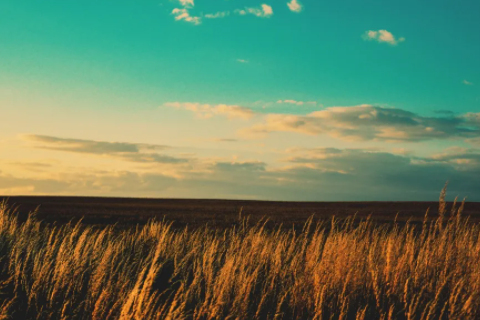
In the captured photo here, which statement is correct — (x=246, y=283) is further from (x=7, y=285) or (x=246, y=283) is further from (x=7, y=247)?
(x=7, y=247)

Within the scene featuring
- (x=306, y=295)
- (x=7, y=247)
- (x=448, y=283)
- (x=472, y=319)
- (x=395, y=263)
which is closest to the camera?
(x=472, y=319)

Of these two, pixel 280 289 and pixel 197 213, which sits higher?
pixel 280 289

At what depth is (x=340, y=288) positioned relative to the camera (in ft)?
21.9

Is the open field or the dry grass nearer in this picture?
the dry grass

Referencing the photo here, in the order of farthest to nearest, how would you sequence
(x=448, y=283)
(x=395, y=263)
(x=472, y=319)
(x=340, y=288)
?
(x=395, y=263)
(x=448, y=283)
(x=340, y=288)
(x=472, y=319)

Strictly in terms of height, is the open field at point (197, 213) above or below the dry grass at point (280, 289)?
below

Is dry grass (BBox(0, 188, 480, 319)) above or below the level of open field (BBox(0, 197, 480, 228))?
above

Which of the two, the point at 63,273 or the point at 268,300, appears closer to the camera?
the point at 268,300

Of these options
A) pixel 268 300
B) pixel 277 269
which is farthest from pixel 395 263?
pixel 268 300

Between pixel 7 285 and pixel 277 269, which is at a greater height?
pixel 277 269

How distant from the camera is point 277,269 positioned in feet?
23.1

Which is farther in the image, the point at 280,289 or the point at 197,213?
the point at 197,213

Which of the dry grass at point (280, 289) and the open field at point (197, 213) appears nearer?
the dry grass at point (280, 289)

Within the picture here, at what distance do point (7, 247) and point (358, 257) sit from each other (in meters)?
8.32
